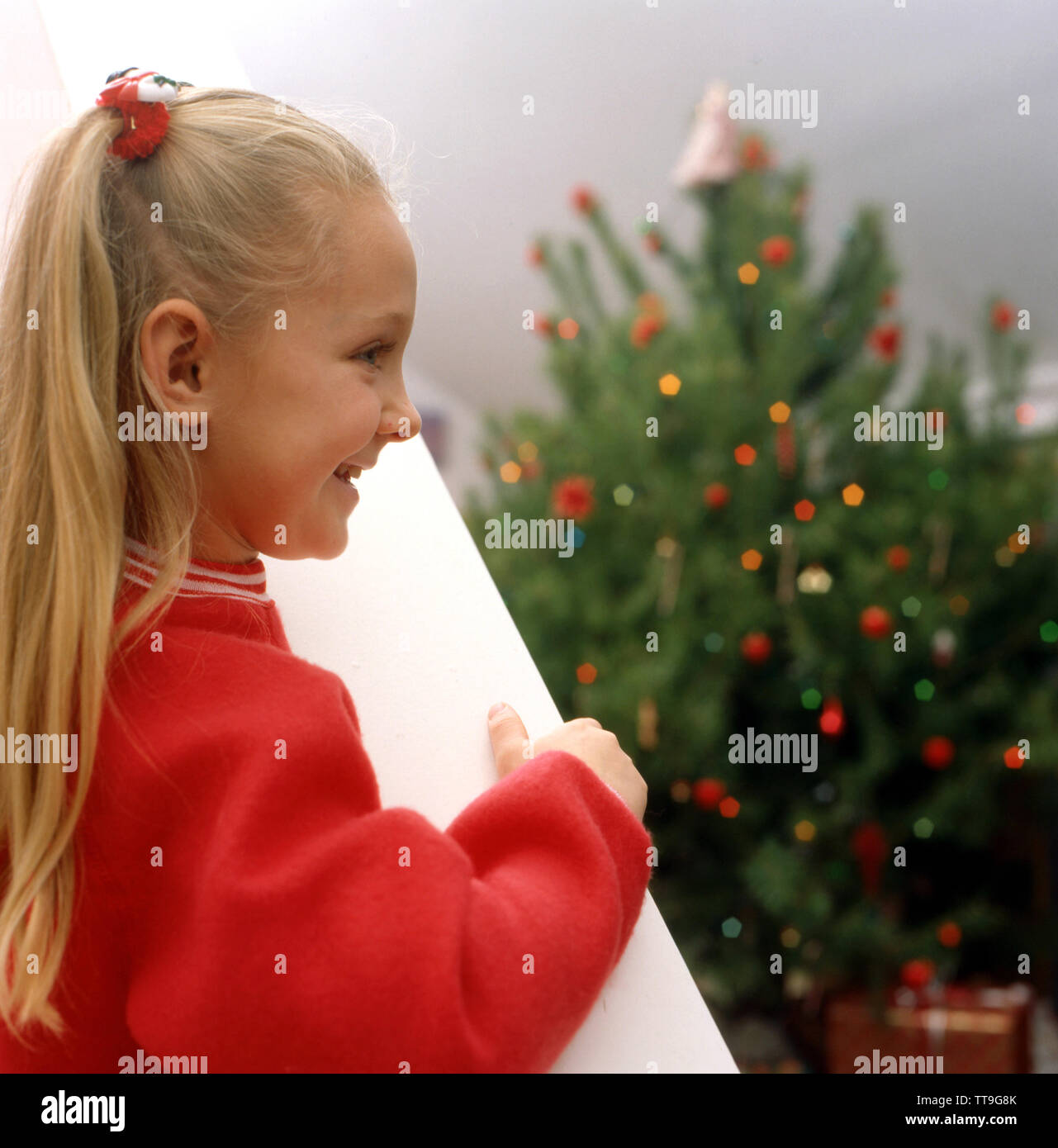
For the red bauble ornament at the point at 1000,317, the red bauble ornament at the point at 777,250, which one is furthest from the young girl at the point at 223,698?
the red bauble ornament at the point at 1000,317

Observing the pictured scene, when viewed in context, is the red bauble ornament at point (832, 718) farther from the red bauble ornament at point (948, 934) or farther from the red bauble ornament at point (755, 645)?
the red bauble ornament at point (948, 934)

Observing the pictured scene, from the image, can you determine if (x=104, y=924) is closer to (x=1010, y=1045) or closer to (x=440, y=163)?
(x=1010, y=1045)

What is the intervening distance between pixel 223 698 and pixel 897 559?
4.64 feet

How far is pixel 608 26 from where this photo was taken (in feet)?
6.73

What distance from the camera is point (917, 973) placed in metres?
1.84

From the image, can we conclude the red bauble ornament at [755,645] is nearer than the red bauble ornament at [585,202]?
Yes

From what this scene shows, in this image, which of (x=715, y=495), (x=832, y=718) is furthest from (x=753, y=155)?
(x=832, y=718)

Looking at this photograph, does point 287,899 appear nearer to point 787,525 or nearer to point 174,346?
point 174,346

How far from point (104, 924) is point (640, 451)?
1339 mm

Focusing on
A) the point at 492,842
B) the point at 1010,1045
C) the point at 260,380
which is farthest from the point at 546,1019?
the point at 1010,1045

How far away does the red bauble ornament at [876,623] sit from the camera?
5.59ft

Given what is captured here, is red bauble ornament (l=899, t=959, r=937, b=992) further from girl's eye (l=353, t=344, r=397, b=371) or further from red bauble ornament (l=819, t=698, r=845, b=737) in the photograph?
girl's eye (l=353, t=344, r=397, b=371)

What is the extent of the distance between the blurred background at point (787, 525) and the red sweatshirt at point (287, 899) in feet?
3.40

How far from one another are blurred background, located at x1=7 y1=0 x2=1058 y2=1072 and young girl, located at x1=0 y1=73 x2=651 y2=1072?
41.1 inches
